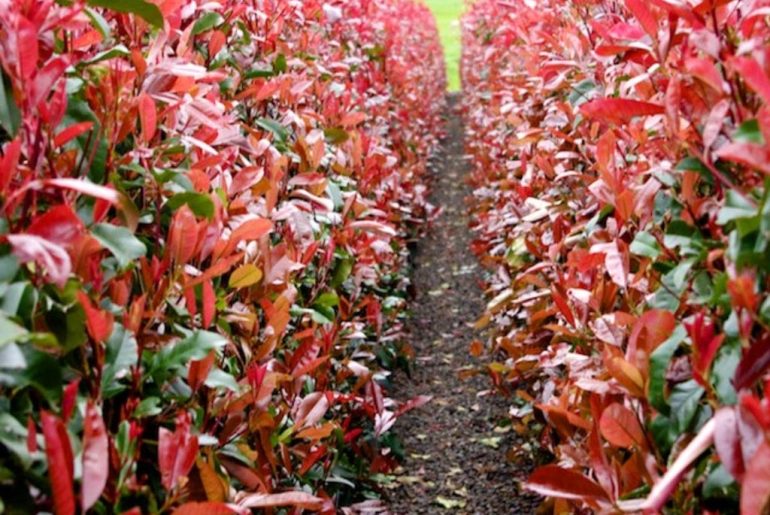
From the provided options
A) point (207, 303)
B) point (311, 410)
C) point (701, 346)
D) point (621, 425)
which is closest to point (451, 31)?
point (311, 410)

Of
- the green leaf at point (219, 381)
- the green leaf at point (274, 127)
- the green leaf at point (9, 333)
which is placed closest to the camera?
the green leaf at point (9, 333)

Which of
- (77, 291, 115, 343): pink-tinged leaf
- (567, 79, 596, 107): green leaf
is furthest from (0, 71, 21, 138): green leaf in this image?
(567, 79, 596, 107): green leaf

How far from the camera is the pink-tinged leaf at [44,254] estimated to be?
4.17 feet

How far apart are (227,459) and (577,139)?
1917mm

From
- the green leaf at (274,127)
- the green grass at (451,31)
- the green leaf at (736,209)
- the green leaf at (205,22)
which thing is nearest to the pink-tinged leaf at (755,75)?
the green leaf at (736,209)

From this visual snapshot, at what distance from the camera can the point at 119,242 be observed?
61.0 inches

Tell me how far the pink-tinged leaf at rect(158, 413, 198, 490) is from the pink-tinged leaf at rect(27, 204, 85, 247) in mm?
341

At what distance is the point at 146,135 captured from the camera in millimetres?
1794

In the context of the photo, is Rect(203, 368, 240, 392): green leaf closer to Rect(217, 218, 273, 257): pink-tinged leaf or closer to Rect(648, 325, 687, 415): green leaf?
Rect(217, 218, 273, 257): pink-tinged leaf

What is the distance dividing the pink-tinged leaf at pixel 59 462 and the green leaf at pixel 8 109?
519 millimetres

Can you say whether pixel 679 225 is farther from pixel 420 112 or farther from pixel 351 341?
pixel 420 112

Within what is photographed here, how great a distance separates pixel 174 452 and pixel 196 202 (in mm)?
564

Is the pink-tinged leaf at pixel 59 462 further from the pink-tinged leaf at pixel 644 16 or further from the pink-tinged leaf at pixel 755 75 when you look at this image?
the pink-tinged leaf at pixel 644 16

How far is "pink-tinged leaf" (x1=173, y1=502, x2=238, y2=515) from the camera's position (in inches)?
55.0
